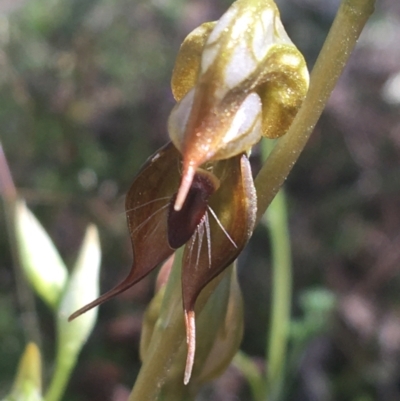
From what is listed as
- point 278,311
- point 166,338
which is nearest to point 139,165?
point 278,311

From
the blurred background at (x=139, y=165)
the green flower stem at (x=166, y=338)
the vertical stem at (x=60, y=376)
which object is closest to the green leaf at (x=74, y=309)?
the vertical stem at (x=60, y=376)

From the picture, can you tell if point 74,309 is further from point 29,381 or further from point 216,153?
point 216,153

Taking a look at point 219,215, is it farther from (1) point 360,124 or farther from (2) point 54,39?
(2) point 54,39

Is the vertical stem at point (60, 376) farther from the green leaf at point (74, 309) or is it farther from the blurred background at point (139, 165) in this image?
the blurred background at point (139, 165)

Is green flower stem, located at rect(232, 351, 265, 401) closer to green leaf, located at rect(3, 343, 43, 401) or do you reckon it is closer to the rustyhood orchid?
green leaf, located at rect(3, 343, 43, 401)

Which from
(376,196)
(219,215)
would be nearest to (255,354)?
(376,196)

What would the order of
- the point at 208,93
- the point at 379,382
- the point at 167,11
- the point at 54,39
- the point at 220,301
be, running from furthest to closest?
the point at 167,11 < the point at 54,39 < the point at 379,382 < the point at 220,301 < the point at 208,93

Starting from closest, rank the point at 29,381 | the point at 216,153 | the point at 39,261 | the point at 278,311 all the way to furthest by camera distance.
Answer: the point at 216,153 < the point at 29,381 < the point at 39,261 < the point at 278,311
